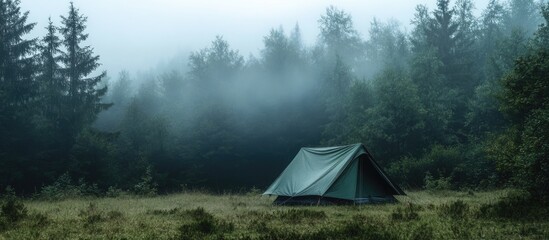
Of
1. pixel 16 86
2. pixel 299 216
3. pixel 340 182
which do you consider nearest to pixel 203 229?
pixel 299 216

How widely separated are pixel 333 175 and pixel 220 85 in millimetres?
43974

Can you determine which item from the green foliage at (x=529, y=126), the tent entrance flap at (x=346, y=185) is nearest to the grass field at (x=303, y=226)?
the green foliage at (x=529, y=126)

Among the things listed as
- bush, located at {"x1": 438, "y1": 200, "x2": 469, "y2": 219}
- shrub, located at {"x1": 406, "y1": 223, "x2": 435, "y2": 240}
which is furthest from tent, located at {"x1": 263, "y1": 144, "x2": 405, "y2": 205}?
shrub, located at {"x1": 406, "y1": 223, "x2": 435, "y2": 240}

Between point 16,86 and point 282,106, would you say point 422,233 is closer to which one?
point 16,86

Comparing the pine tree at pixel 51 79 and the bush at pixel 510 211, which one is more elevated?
the pine tree at pixel 51 79

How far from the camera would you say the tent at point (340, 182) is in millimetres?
16656

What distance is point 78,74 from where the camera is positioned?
4059 cm

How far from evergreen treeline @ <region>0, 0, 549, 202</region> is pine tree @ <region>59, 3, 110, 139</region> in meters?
0.10

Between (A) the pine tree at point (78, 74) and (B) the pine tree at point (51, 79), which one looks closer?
(B) the pine tree at point (51, 79)

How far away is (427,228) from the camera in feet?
31.0

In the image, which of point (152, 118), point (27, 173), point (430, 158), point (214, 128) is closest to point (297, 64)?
point (214, 128)

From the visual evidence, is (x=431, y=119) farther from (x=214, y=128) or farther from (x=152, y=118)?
(x=152, y=118)

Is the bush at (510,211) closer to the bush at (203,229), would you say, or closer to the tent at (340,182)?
the tent at (340,182)

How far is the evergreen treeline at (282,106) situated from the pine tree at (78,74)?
0.33ft
